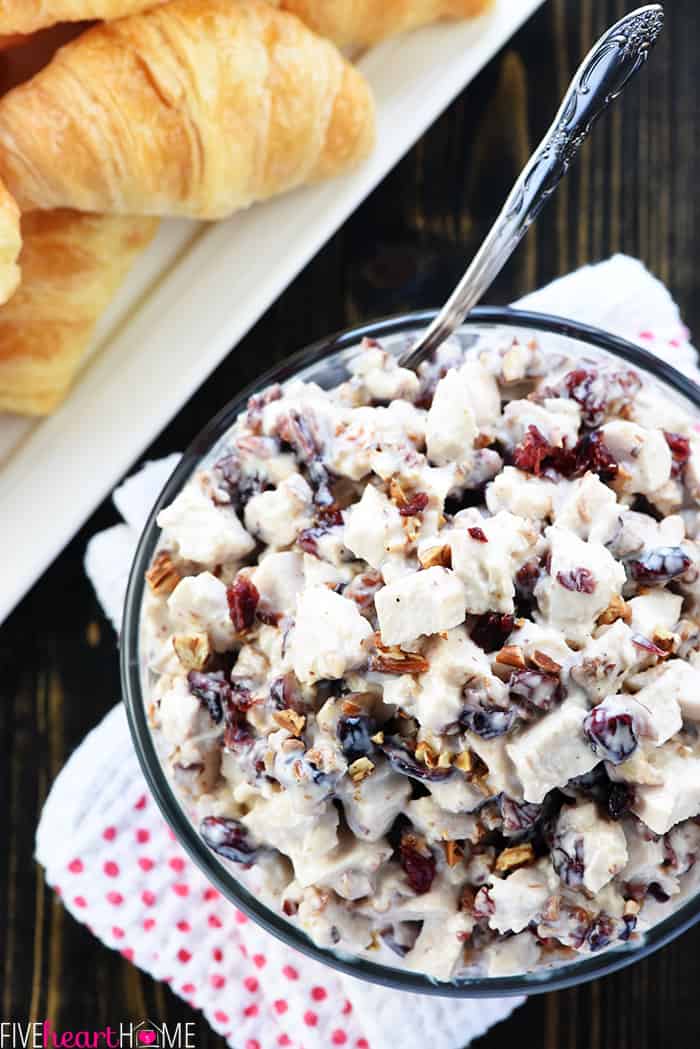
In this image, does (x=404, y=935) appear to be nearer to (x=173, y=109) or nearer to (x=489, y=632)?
(x=489, y=632)

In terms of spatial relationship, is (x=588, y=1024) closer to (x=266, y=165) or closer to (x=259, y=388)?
(x=259, y=388)

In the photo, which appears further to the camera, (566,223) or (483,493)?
(566,223)

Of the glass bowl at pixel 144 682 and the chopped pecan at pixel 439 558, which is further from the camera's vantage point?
the glass bowl at pixel 144 682

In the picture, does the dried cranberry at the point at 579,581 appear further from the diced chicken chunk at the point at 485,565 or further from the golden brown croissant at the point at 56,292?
the golden brown croissant at the point at 56,292

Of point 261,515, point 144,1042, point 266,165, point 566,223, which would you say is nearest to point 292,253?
point 266,165

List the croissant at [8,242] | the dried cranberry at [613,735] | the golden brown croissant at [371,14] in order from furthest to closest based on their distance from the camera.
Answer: the golden brown croissant at [371,14]
the croissant at [8,242]
the dried cranberry at [613,735]

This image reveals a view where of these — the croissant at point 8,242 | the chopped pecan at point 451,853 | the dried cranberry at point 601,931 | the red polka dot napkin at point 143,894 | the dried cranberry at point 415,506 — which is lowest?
the red polka dot napkin at point 143,894

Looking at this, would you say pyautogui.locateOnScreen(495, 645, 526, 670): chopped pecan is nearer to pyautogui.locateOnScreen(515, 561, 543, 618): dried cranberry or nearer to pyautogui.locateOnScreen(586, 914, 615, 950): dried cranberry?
pyautogui.locateOnScreen(515, 561, 543, 618): dried cranberry

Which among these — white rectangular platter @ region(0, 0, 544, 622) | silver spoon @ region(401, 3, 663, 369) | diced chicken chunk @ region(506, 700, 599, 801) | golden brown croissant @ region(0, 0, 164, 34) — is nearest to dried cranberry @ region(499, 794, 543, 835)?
diced chicken chunk @ region(506, 700, 599, 801)

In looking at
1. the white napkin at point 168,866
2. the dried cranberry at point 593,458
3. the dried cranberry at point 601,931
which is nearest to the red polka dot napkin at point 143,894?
the white napkin at point 168,866
